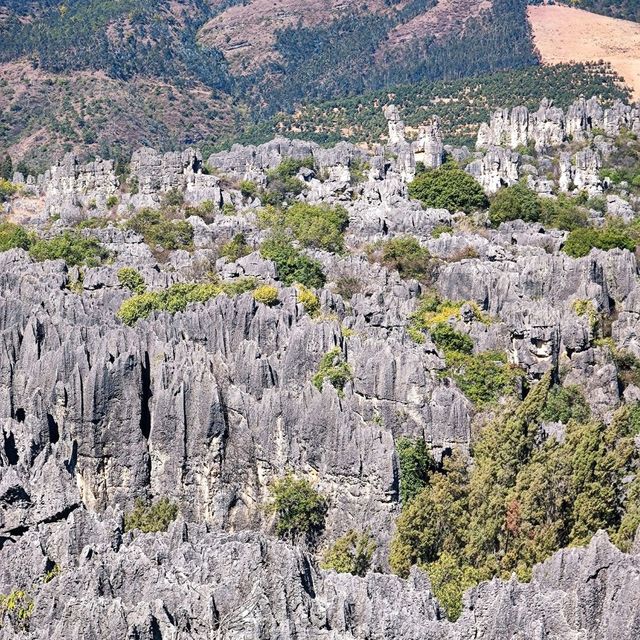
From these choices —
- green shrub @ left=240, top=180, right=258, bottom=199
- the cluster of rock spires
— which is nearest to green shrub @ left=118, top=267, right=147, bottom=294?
the cluster of rock spires

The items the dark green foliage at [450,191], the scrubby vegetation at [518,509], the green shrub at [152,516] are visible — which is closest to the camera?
the scrubby vegetation at [518,509]

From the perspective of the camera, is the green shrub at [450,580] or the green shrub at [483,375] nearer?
the green shrub at [450,580]

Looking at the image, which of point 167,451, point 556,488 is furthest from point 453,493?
point 167,451

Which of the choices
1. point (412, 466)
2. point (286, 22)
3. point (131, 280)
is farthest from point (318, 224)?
point (286, 22)

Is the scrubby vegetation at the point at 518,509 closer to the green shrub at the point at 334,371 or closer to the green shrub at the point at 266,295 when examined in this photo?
the green shrub at the point at 334,371

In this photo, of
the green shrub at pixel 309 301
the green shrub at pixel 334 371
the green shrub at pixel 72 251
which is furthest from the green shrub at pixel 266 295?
the green shrub at pixel 72 251

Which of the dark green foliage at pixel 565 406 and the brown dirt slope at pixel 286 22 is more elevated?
the brown dirt slope at pixel 286 22
